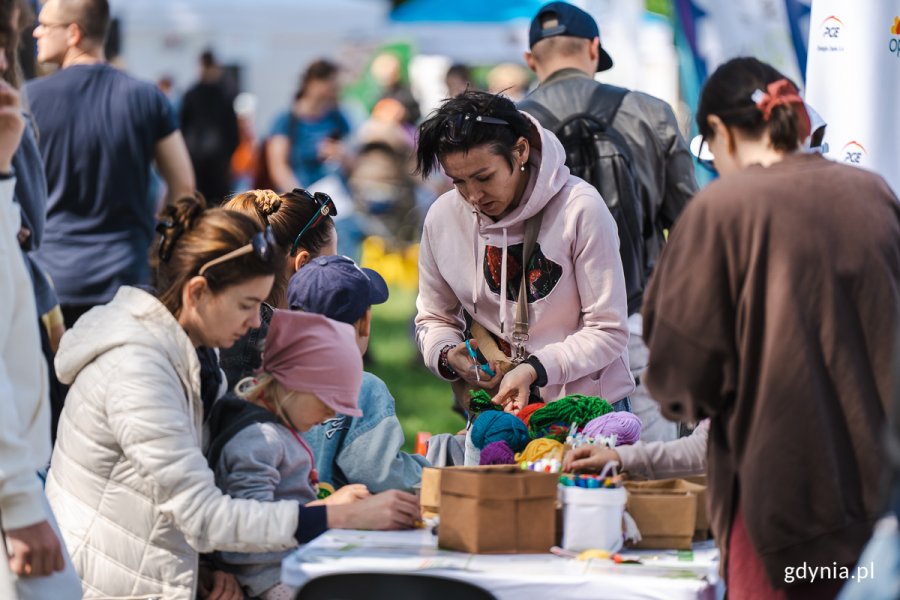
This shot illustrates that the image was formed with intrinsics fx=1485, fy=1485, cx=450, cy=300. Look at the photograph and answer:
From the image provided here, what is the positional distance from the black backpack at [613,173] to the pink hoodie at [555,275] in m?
1.01

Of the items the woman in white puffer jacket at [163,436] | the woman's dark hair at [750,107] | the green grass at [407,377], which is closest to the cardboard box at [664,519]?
the woman in white puffer jacket at [163,436]

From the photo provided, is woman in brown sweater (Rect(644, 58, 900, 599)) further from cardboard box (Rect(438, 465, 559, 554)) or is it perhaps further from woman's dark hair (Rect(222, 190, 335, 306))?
woman's dark hair (Rect(222, 190, 335, 306))

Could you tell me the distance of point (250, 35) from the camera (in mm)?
17312

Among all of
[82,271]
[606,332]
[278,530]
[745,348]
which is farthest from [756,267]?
[82,271]

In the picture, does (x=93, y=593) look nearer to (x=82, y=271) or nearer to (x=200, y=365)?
(x=200, y=365)

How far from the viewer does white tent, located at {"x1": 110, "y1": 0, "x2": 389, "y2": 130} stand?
16.7 m

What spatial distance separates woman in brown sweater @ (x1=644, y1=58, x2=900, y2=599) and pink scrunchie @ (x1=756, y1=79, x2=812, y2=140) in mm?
91

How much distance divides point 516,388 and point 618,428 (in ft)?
1.64

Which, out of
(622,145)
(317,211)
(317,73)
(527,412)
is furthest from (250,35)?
(527,412)

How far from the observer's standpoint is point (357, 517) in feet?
10.4

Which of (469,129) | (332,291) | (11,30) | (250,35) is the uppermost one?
(11,30)

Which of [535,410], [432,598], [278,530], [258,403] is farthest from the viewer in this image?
[535,410]

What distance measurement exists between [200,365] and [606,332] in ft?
4.26

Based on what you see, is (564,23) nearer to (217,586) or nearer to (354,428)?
(354,428)
